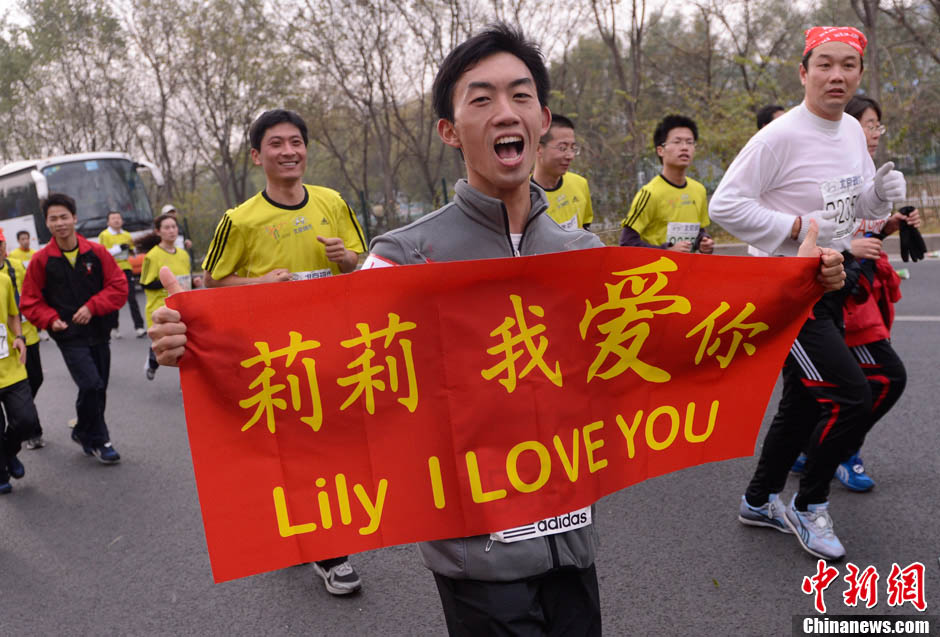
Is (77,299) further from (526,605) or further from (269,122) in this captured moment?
(526,605)

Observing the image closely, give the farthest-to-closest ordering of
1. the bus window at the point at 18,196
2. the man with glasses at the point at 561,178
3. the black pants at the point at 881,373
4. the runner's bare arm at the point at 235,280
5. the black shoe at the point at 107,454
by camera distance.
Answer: the bus window at the point at 18,196
the black shoe at the point at 107,454
the man with glasses at the point at 561,178
the runner's bare arm at the point at 235,280
the black pants at the point at 881,373

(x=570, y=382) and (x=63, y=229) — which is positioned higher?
(x=63, y=229)

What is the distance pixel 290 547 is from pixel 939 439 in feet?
13.4

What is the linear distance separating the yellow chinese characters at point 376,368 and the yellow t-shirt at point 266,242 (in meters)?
2.05

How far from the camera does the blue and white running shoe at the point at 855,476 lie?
4141 millimetres

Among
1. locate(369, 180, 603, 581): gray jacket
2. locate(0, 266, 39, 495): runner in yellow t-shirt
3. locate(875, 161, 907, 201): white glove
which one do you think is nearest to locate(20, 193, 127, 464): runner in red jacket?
locate(0, 266, 39, 495): runner in yellow t-shirt

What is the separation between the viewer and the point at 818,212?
3.45m

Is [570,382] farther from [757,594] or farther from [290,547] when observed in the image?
[757,594]

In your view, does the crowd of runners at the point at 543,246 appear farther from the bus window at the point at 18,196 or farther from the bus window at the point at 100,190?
the bus window at the point at 18,196

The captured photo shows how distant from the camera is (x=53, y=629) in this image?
3662 millimetres

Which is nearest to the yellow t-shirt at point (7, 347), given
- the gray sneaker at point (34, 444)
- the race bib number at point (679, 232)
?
the gray sneaker at point (34, 444)

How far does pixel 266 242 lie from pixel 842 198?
2.63 metres

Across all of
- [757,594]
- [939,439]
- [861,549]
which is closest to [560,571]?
[757,594]

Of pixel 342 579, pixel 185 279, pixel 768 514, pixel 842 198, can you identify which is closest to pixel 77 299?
pixel 185 279
